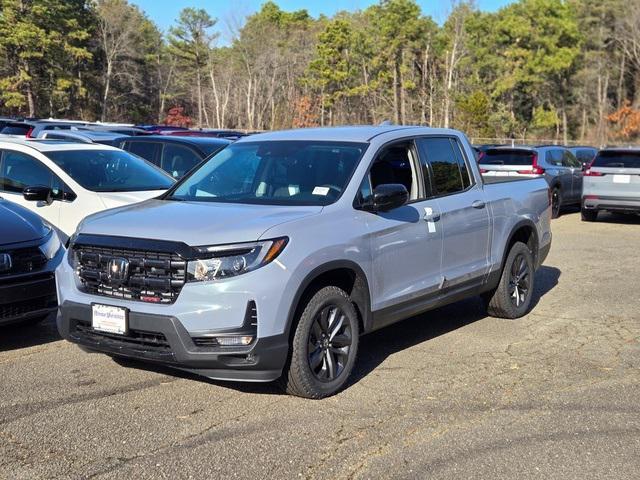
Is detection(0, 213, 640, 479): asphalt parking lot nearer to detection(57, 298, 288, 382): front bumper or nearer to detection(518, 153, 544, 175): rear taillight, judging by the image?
detection(57, 298, 288, 382): front bumper

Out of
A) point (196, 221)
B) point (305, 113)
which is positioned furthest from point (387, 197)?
point (305, 113)

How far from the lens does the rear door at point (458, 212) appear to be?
6.41m

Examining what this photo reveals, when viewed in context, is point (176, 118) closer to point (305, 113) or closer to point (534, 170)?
point (305, 113)

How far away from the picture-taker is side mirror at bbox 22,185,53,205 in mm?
7719

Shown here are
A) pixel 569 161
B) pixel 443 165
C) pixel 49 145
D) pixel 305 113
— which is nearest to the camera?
pixel 443 165

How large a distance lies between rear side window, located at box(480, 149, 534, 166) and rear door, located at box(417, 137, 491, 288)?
10.7 metres

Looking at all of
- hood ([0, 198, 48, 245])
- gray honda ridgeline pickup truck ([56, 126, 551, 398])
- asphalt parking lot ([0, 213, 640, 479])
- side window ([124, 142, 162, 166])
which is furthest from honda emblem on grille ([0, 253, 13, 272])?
side window ([124, 142, 162, 166])

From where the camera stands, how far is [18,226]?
6426 mm

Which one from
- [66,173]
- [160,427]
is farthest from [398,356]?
[66,173]

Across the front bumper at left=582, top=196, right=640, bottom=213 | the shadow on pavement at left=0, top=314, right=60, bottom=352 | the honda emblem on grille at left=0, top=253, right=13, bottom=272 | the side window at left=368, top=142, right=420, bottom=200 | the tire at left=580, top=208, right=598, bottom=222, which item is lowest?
the tire at left=580, top=208, right=598, bottom=222

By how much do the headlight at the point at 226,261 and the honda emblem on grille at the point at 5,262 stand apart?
217 cm

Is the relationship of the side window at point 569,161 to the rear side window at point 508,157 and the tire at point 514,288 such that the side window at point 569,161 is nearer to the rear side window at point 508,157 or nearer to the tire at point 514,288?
the rear side window at point 508,157

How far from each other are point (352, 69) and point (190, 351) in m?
68.5

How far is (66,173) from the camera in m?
8.19
